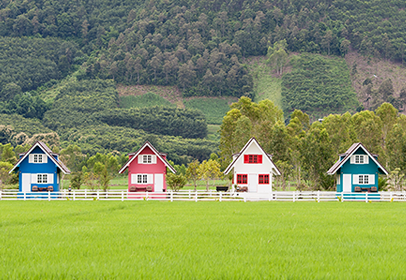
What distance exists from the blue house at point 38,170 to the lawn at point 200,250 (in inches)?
1204

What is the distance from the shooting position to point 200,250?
14.0 meters

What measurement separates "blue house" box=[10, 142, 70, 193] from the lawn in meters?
30.6

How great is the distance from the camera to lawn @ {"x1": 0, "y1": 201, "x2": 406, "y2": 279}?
10844 mm

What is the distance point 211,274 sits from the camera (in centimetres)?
1065

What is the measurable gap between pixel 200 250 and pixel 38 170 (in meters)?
42.6

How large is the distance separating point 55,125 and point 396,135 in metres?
162

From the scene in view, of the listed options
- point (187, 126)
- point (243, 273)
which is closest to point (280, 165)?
point (243, 273)

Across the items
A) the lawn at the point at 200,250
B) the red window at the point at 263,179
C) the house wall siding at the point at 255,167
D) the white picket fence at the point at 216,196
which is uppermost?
the house wall siding at the point at 255,167

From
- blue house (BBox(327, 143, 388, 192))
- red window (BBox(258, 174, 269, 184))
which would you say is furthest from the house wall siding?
blue house (BBox(327, 143, 388, 192))

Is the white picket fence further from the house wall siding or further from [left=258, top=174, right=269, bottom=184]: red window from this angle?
[left=258, top=174, right=269, bottom=184]: red window

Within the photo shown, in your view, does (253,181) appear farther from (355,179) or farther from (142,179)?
(142,179)

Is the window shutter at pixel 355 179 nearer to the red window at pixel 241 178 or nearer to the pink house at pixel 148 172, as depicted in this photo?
the red window at pixel 241 178

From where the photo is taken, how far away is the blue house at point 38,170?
52.1m

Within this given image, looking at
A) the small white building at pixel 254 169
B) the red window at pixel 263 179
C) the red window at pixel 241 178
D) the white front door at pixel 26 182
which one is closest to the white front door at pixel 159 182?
the small white building at pixel 254 169
